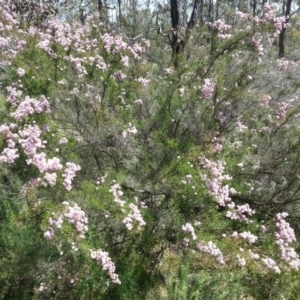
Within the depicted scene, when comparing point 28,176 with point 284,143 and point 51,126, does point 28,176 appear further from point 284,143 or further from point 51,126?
point 284,143

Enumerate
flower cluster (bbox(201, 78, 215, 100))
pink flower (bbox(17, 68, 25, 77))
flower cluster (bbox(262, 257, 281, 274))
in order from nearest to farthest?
flower cluster (bbox(262, 257, 281, 274)) → flower cluster (bbox(201, 78, 215, 100)) → pink flower (bbox(17, 68, 25, 77))

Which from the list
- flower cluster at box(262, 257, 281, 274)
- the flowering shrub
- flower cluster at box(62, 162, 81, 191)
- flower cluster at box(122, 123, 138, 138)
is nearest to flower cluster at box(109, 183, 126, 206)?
the flowering shrub

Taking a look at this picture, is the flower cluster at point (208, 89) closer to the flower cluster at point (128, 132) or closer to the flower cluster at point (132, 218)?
the flower cluster at point (128, 132)

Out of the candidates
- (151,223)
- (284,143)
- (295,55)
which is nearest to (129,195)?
(151,223)

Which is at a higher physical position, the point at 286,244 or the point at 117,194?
the point at 117,194

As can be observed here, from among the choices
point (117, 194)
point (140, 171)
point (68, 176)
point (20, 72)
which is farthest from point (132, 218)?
point (20, 72)

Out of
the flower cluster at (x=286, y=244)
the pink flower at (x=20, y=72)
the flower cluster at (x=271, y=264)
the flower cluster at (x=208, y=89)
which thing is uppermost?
the pink flower at (x=20, y=72)

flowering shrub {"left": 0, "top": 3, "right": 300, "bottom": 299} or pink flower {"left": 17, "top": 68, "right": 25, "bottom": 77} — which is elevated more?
pink flower {"left": 17, "top": 68, "right": 25, "bottom": 77}

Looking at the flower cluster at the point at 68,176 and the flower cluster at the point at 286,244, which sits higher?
the flower cluster at the point at 68,176

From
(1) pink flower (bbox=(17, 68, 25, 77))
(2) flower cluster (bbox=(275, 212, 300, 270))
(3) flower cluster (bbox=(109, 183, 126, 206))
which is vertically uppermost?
(1) pink flower (bbox=(17, 68, 25, 77))

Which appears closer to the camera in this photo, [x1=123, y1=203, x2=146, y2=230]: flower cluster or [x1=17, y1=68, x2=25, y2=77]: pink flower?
[x1=123, y1=203, x2=146, y2=230]: flower cluster

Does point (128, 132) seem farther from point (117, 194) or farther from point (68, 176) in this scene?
point (68, 176)

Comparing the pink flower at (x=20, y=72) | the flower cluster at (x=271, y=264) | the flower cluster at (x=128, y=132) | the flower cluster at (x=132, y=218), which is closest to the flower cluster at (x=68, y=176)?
the flower cluster at (x=132, y=218)

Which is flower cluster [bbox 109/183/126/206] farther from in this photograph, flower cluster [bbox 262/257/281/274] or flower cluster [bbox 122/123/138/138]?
flower cluster [bbox 262/257/281/274]
